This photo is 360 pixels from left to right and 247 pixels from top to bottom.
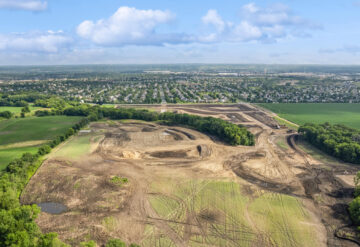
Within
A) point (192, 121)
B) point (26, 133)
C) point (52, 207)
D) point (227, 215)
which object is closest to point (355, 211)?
point (227, 215)

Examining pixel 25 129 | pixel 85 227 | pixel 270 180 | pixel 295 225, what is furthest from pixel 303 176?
pixel 25 129

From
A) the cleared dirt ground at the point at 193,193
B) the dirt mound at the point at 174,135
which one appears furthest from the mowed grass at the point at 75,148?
the dirt mound at the point at 174,135

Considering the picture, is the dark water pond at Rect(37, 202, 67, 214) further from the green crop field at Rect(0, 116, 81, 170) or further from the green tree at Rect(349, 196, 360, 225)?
the green tree at Rect(349, 196, 360, 225)

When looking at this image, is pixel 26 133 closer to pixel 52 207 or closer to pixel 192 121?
pixel 52 207

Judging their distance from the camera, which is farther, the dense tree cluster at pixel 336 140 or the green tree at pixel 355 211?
the dense tree cluster at pixel 336 140

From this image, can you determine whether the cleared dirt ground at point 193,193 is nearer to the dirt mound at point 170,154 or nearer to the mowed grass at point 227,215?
the mowed grass at point 227,215
